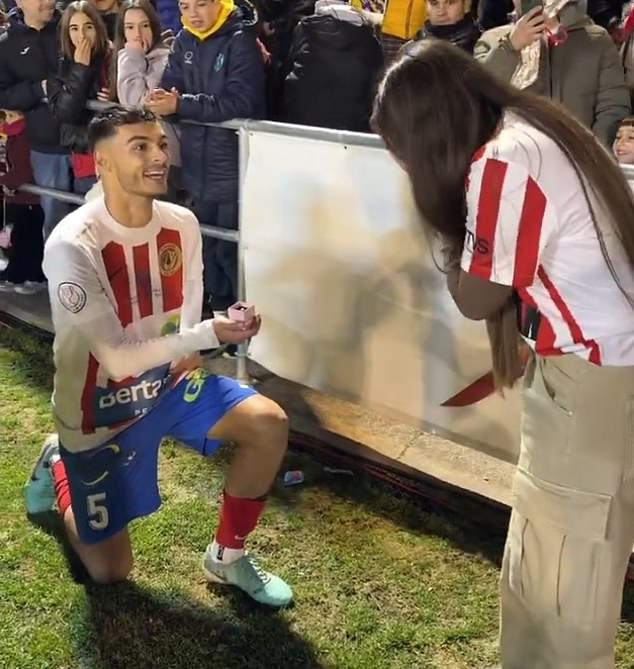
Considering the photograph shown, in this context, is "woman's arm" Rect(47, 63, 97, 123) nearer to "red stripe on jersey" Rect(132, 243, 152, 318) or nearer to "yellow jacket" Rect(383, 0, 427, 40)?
"yellow jacket" Rect(383, 0, 427, 40)

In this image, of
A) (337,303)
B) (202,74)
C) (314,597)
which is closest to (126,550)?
(314,597)

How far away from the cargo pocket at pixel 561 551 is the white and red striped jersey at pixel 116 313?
107cm

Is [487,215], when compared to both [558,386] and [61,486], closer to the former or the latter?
[558,386]

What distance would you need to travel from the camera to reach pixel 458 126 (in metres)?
1.84

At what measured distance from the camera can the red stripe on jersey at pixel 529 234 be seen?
1.77 meters

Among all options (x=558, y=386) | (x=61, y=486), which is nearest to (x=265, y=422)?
(x=61, y=486)

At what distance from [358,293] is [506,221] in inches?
63.6

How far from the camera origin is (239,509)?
9.28 ft

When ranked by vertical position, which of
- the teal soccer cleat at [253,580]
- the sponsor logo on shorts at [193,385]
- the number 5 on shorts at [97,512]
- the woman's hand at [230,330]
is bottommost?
the teal soccer cleat at [253,580]

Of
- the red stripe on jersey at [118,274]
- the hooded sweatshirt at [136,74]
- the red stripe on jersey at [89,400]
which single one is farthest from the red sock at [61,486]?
the hooded sweatshirt at [136,74]

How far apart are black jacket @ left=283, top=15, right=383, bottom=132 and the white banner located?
18.7 inches

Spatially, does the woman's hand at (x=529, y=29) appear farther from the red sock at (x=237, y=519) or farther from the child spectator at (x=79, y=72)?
the child spectator at (x=79, y=72)

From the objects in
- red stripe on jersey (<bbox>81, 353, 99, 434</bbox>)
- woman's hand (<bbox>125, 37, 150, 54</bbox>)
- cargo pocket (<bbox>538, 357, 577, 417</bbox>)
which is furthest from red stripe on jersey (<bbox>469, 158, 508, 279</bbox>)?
woman's hand (<bbox>125, 37, 150, 54</bbox>)

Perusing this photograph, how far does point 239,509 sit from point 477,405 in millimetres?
912
